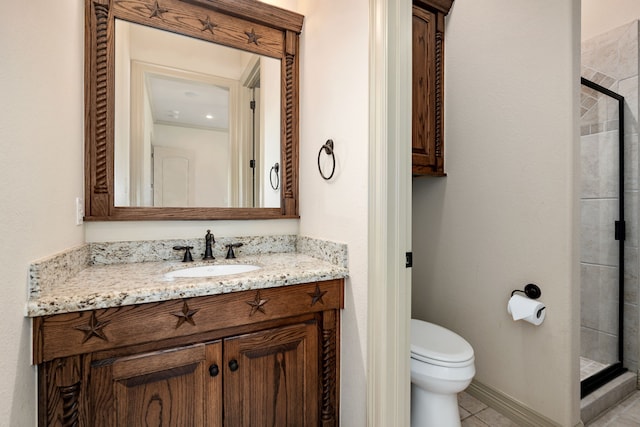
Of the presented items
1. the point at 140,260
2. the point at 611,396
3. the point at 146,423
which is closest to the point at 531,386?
the point at 611,396

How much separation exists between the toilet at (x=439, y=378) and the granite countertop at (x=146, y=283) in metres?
0.59

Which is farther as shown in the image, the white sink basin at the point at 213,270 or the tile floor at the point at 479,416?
the tile floor at the point at 479,416

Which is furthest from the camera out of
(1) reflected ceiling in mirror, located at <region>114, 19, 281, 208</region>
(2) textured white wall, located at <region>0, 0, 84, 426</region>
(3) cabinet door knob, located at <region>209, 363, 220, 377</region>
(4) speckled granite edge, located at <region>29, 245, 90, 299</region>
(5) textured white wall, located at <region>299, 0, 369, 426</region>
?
(1) reflected ceiling in mirror, located at <region>114, 19, 281, 208</region>

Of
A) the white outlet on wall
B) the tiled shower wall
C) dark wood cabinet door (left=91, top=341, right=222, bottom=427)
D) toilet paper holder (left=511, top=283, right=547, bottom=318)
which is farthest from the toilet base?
the white outlet on wall

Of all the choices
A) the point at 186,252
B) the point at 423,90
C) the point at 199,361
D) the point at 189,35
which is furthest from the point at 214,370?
the point at 423,90

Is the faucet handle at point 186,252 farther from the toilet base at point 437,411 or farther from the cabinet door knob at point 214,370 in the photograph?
the toilet base at point 437,411

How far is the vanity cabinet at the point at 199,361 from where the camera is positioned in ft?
2.87

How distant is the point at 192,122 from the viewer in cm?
160

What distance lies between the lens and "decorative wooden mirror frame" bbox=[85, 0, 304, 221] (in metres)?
1.33

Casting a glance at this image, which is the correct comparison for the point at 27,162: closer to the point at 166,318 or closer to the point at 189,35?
the point at 166,318

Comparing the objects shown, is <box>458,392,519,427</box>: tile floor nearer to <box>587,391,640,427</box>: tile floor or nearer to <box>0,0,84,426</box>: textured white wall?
<box>587,391,640,427</box>: tile floor

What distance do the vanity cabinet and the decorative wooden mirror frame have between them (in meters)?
0.65

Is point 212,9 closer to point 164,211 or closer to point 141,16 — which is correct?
point 141,16

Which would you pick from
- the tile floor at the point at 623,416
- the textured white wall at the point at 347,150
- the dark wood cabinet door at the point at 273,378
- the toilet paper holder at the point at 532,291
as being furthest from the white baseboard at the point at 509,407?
the dark wood cabinet door at the point at 273,378
